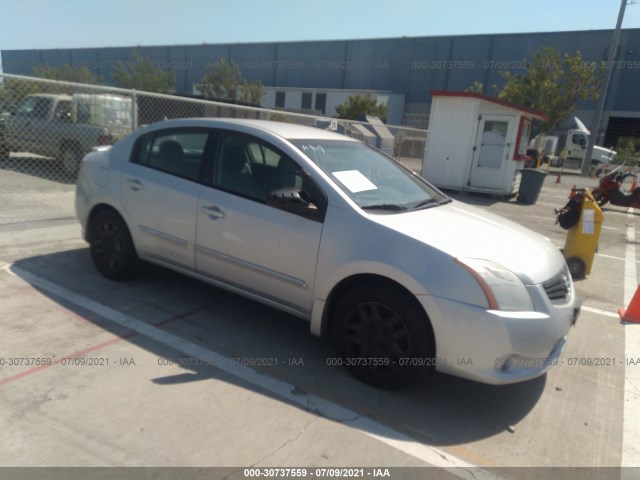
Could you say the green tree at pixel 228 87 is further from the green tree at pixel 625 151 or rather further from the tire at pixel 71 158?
the tire at pixel 71 158

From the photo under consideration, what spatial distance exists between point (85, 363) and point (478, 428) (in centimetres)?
265

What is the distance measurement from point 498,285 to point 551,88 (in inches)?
1134

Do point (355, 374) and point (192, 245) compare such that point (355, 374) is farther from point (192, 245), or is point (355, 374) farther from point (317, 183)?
point (192, 245)

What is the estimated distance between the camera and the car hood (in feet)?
9.67

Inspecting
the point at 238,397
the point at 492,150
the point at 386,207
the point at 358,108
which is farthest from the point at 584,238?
the point at 358,108

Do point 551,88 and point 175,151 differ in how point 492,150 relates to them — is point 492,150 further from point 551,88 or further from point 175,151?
point 551,88

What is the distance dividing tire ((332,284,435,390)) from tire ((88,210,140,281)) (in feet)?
7.51

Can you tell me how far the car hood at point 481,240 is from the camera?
2.95m

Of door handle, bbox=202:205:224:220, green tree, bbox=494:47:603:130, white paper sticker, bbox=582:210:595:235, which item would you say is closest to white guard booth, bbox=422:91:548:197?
white paper sticker, bbox=582:210:595:235

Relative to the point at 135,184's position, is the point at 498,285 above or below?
below

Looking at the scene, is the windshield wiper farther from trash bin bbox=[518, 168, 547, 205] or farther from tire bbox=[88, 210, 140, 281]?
trash bin bbox=[518, 168, 547, 205]

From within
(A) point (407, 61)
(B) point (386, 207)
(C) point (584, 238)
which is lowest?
(C) point (584, 238)

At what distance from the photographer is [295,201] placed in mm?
3262

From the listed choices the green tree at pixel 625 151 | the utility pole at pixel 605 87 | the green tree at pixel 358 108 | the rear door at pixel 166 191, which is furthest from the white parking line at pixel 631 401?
the green tree at pixel 358 108
